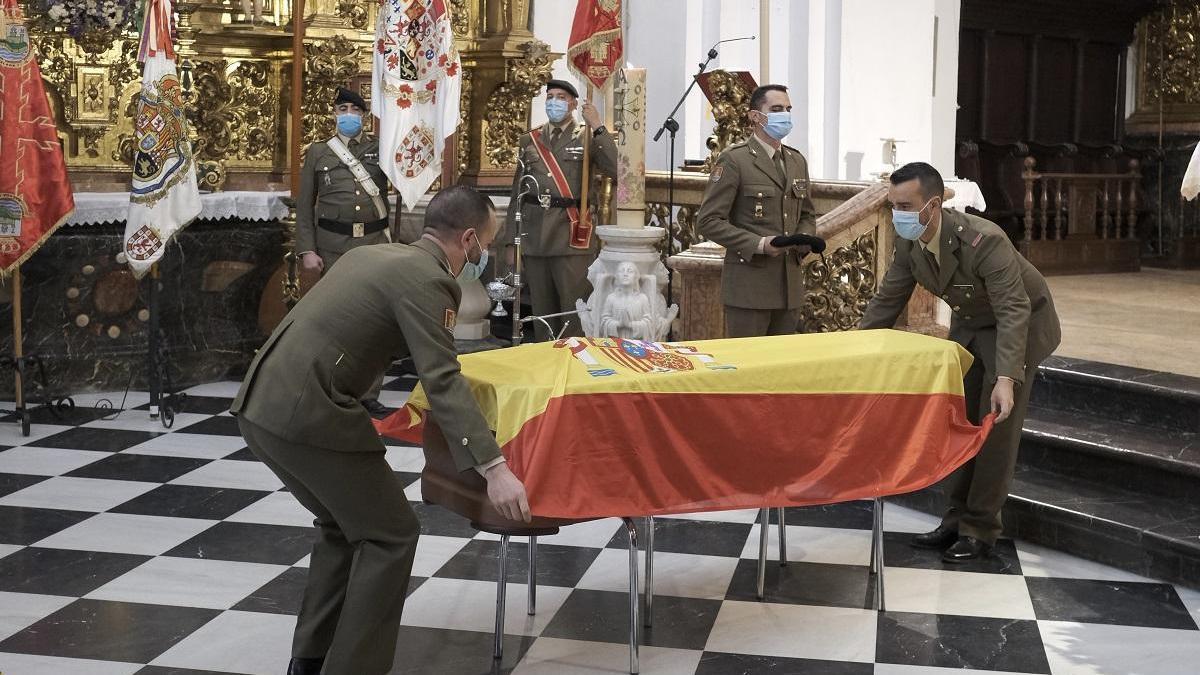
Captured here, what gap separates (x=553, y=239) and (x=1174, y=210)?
24.1 ft

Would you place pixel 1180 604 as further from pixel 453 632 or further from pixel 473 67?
pixel 473 67

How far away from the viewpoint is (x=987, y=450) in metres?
5.18

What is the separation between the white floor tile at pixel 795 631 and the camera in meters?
4.31

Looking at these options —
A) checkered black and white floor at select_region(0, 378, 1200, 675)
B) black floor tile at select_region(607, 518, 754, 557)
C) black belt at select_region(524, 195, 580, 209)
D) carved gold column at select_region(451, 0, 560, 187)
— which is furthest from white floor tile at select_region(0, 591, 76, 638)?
carved gold column at select_region(451, 0, 560, 187)

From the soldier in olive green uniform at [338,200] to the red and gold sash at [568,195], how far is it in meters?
0.85

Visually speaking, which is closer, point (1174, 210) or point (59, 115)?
point (59, 115)

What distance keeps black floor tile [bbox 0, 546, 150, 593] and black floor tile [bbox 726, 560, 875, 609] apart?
2.07m

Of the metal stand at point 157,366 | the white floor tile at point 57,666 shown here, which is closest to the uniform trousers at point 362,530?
the white floor tile at point 57,666

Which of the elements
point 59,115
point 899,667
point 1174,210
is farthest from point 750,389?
point 1174,210

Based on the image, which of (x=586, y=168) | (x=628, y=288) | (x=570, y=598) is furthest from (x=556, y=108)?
(x=570, y=598)

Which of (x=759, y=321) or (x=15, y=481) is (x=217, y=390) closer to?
(x=15, y=481)

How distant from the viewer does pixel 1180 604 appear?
15.7ft

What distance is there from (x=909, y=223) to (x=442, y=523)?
2097 mm

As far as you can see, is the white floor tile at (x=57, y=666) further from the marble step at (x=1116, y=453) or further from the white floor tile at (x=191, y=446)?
the marble step at (x=1116, y=453)
